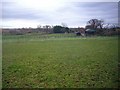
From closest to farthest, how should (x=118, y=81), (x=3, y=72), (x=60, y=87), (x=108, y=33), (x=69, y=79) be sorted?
(x=60, y=87), (x=118, y=81), (x=69, y=79), (x=3, y=72), (x=108, y=33)

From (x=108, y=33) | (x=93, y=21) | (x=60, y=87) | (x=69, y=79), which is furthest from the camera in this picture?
(x=93, y=21)

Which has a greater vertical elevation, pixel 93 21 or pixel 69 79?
pixel 93 21

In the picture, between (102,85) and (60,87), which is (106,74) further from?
(60,87)

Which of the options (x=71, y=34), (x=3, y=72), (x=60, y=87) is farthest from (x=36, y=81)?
(x=71, y=34)

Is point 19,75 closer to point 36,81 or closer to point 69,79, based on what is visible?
point 36,81

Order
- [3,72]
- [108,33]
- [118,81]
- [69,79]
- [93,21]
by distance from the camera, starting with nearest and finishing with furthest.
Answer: [118,81], [69,79], [3,72], [108,33], [93,21]

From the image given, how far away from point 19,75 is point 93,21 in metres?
35.7

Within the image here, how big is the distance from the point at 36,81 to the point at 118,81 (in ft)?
8.62

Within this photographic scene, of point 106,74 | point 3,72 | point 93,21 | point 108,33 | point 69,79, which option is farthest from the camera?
point 93,21

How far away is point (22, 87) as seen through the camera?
528 centimetres

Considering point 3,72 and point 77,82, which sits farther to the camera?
point 3,72

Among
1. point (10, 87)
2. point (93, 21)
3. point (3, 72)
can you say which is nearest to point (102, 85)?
point (10, 87)

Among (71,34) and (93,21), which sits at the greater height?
(93,21)

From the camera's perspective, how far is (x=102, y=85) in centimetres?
525
